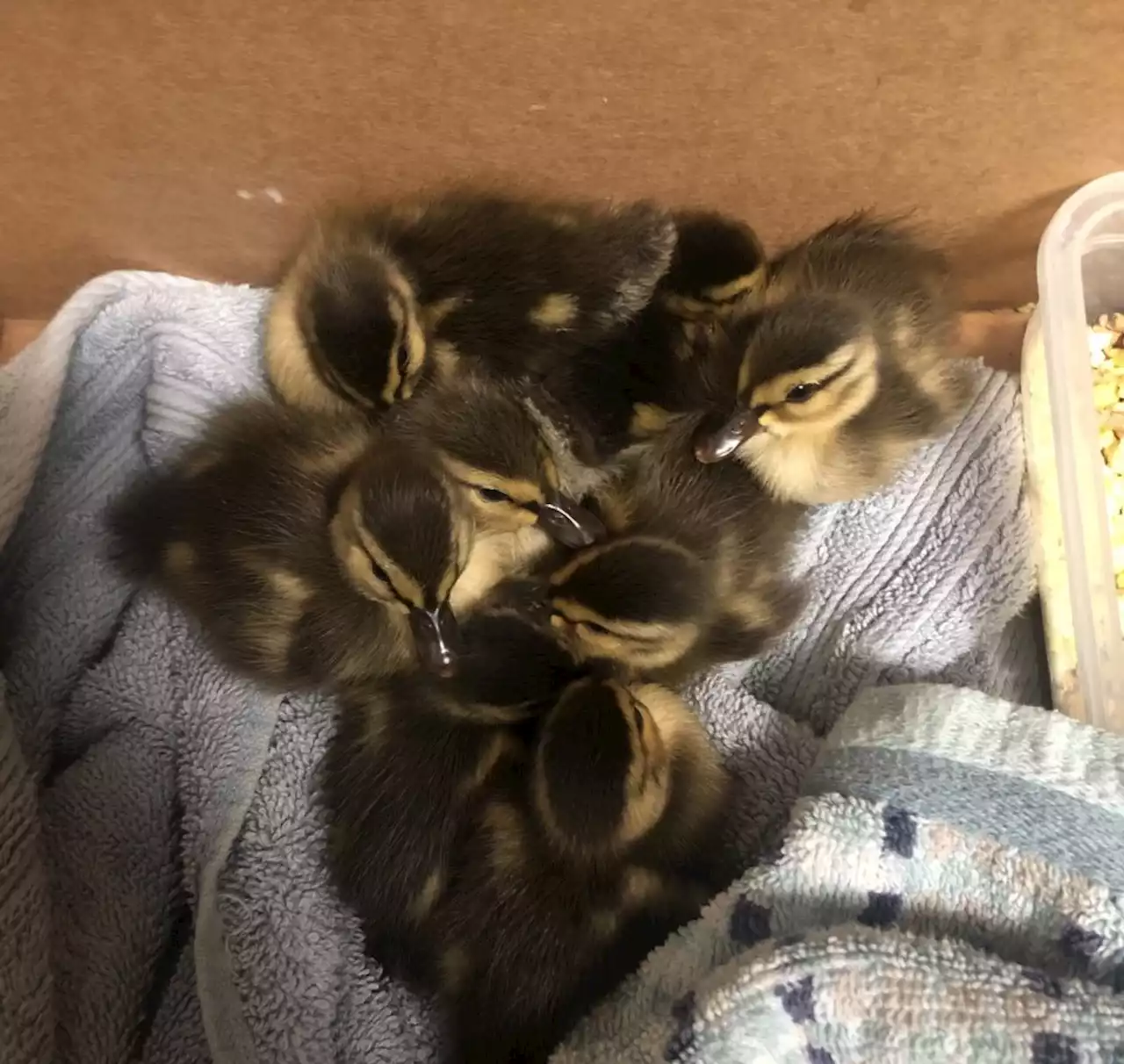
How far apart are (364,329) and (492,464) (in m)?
→ 0.16

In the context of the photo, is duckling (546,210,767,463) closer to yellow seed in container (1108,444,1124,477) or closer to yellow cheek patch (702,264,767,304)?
yellow cheek patch (702,264,767,304)

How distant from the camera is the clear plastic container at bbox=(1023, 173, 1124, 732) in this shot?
47.3 inches

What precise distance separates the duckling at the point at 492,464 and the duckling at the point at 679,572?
50 millimetres

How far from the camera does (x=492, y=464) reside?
113cm

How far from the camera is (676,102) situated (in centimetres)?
120

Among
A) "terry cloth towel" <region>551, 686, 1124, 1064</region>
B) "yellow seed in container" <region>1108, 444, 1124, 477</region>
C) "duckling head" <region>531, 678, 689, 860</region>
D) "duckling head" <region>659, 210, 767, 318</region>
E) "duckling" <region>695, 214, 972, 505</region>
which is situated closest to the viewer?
"terry cloth towel" <region>551, 686, 1124, 1064</region>

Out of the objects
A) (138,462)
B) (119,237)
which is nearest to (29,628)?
(138,462)

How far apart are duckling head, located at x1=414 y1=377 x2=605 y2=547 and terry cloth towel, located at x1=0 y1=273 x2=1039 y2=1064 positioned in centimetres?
24

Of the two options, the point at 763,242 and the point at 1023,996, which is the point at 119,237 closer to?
the point at 763,242

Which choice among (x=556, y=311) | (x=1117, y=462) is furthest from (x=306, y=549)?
(x=1117, y=462)

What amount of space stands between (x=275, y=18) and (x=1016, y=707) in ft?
2.80

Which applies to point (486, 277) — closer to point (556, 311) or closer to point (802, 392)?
point (556, 311)

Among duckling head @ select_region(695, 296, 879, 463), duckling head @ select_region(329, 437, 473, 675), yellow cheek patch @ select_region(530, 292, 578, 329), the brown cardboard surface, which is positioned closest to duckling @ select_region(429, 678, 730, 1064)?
duckling head @ select_region(329, 437, 473, 675)

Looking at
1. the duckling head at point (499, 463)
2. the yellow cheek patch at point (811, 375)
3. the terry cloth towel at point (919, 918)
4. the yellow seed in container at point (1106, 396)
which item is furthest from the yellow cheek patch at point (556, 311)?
the yellow seed in container at point (1106, 396)
